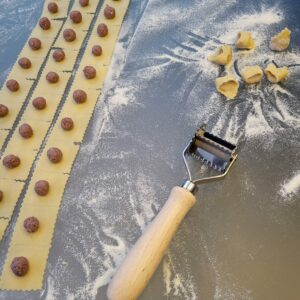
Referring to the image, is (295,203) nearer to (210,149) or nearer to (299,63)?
(210,149)

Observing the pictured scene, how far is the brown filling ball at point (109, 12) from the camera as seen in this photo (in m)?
1.67

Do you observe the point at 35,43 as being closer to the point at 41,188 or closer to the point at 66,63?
the point at 66,63

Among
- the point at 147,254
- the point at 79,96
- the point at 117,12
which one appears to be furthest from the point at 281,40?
the point at 147,254

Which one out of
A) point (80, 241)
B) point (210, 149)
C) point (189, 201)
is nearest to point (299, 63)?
point (210, 149)

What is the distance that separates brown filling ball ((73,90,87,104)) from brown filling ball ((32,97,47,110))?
12cm

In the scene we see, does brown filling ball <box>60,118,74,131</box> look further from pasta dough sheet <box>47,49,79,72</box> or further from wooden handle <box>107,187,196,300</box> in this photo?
wooden handle <box>107,187,196,300</box>

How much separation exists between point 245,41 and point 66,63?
764 millimetres

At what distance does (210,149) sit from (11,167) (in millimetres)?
703

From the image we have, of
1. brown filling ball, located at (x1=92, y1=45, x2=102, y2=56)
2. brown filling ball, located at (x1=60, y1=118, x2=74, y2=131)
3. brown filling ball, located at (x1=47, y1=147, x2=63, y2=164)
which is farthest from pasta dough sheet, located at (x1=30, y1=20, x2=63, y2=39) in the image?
brown filling ball, located at (x1=47, y1=147, x2=63, y2=164)

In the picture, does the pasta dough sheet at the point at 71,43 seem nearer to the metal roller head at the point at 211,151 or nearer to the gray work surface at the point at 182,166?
the gray work surface at the point at 182,166

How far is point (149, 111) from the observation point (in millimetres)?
1430

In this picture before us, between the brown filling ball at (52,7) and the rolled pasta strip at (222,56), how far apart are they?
2.56ft

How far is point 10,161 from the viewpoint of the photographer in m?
1.29

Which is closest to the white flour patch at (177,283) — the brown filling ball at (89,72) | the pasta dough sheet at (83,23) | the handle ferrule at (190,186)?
the handle ferrule at (190,186)
